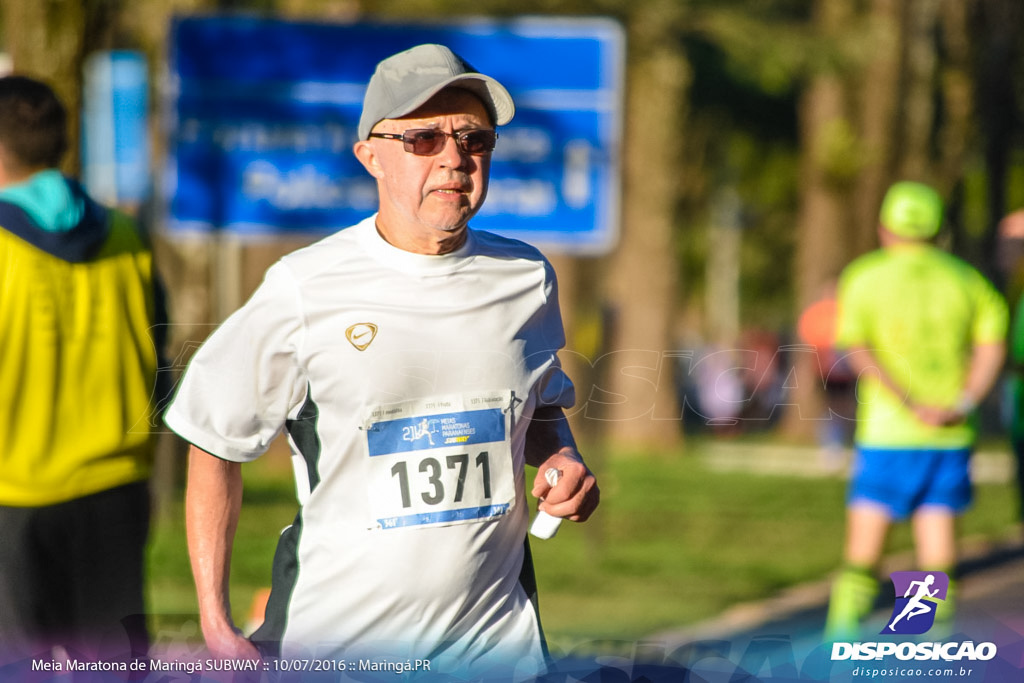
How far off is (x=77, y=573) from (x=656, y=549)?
718 cm

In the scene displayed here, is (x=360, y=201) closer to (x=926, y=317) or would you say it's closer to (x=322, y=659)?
(x=926, y=317)

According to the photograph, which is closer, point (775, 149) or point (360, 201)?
point (360, 201)

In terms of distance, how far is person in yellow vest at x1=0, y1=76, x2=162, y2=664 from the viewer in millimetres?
4363

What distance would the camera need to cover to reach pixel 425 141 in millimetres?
3268

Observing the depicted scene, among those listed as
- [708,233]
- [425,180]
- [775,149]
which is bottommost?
[708,233]

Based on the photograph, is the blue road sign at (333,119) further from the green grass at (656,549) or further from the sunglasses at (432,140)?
the sunglasses at (432,140)

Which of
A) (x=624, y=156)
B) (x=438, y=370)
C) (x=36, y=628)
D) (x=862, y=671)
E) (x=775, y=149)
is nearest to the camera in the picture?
(x=438, y=370)

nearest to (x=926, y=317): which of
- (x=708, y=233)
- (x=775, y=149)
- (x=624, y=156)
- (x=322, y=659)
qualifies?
(x=322, y=659)

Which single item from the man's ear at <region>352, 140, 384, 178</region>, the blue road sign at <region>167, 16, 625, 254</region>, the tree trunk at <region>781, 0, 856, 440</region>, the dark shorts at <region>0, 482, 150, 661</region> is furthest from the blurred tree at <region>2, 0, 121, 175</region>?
the tree trunk at <region>781, 0, 856, 440</region>

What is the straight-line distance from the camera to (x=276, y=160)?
28.3 ft

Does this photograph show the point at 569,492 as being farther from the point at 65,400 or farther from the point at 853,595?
the point at 853,595

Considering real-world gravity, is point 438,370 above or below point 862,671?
above

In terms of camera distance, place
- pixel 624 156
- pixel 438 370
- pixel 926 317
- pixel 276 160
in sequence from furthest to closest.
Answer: pixel 624 156
pixel 276 160
pixel 926 317
pixel 438 370

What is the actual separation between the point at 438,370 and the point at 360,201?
18.3ft
